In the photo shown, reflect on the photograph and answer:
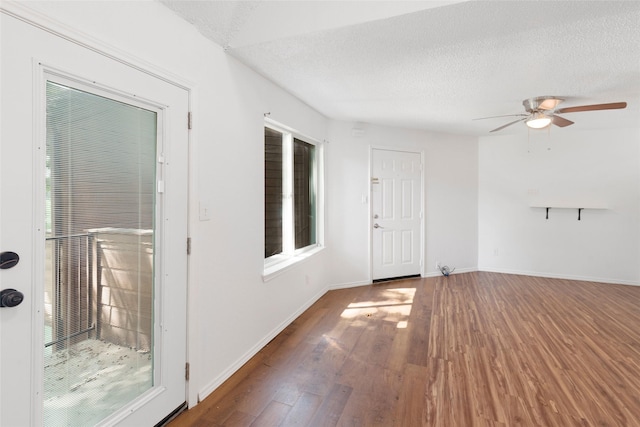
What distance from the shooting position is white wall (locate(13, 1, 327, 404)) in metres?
1.59

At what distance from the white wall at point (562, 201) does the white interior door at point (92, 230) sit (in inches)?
207

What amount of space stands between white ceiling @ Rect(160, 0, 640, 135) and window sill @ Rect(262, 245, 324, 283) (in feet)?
5.64

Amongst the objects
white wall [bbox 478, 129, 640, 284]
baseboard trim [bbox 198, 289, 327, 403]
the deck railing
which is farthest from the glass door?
white wall [bbox 478, 129, 640, 284]

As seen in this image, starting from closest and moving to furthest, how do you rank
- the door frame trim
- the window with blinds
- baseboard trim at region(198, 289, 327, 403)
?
baseboard trim at region(198, 289, 327, 403), the window with blinds, the door frame trim

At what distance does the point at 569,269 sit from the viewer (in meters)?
5.08

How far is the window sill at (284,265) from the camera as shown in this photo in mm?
2879

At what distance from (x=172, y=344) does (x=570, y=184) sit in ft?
19.4

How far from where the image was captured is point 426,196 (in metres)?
5.18

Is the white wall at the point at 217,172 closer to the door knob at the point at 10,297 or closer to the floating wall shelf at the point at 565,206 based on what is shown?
the door knob at the point at 10,297

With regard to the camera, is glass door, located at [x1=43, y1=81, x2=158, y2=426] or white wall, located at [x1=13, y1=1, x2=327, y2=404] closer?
glass door, located at [x1=43, y1=81, x2=158, y2=426]

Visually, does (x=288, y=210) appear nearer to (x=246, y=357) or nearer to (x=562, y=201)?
(x=246, y=357)

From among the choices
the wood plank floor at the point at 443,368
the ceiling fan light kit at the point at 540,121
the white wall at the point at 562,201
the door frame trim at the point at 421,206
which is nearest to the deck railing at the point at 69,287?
the wood plank floor at the point at 443,368

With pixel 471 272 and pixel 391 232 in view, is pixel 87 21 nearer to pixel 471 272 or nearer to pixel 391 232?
pixel 391 232

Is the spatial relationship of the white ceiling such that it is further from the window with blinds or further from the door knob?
the door knob
